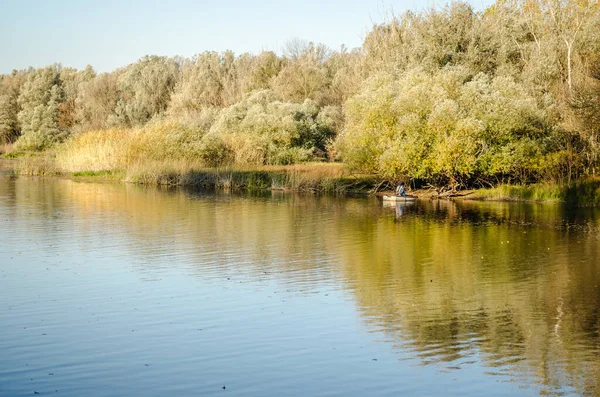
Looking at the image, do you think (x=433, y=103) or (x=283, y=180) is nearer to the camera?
(x=433, y=103)

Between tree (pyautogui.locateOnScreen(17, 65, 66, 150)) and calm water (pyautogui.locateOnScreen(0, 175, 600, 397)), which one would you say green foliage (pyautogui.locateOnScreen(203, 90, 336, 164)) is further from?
tree (pyautogui.locateOnScreen(17, 65, 66, 150))

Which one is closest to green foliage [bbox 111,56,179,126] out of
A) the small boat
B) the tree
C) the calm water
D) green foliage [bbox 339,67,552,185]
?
the tree

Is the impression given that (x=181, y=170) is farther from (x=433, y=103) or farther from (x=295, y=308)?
(x=295, y=308)

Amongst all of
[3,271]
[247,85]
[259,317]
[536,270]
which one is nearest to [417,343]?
[259,317]

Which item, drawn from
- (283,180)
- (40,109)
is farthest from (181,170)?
(40,109)

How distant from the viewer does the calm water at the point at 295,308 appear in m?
9.57

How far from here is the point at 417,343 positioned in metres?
11.2

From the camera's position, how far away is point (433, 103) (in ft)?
121

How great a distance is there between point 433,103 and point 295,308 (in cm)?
2543

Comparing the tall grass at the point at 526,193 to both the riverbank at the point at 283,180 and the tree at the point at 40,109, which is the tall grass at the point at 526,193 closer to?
the riverbank at the point at 283,180

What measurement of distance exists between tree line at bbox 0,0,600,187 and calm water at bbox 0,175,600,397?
10.6m

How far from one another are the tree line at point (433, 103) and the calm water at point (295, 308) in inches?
419

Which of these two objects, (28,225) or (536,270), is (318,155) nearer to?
(28,225)

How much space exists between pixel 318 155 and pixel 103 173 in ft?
48.8
